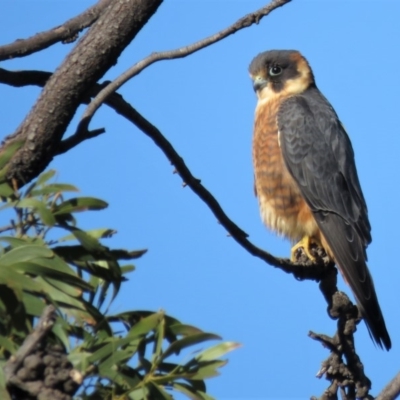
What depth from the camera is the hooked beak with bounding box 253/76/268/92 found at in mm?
4973

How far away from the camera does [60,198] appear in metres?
1.84

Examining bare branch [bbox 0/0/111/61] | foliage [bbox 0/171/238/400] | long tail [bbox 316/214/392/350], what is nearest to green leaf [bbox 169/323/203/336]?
foliage [bbox 0/171/238/400]

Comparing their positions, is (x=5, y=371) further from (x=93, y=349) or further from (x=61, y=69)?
(x=61, y=69)

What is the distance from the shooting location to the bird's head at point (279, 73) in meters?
4.99

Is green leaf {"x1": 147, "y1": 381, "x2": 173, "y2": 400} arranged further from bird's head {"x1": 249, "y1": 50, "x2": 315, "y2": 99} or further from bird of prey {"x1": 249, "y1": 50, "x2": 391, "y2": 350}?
bird's head {"x1": 249, "y1": 50, "x2": 315, "y2": 99}

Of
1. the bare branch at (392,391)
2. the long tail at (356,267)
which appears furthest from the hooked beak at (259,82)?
the bare branch at (392,391)

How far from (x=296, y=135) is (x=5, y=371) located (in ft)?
11.2

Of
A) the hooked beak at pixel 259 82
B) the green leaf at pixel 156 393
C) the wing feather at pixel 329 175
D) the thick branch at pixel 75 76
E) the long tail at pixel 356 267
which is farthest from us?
the hooked beak at pixel 259 82

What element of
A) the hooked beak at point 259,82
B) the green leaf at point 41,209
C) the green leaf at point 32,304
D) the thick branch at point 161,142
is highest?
the hooked beak at point 259,82

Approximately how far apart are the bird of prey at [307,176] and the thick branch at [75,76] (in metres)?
1.97

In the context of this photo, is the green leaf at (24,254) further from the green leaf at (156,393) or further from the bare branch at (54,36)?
the bare branch at (54,36)

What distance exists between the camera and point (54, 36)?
265 cm

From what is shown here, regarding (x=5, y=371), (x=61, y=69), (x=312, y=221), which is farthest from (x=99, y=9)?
(x=312, y=221)

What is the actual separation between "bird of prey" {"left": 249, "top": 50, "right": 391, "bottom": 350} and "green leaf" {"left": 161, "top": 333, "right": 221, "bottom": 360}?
2288 millimetres
